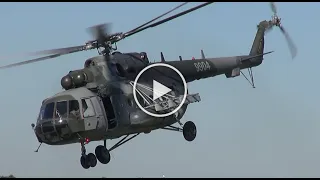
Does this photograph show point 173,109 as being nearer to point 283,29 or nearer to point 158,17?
point 158,17

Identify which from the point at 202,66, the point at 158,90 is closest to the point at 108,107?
the point at 158,90

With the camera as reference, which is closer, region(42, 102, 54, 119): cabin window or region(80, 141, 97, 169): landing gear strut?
region(42, 102, 54, 119): cabin window

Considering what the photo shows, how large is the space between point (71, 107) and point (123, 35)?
2.80 meters

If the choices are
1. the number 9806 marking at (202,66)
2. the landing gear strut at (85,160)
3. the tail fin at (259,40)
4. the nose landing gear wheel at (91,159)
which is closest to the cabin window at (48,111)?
the landing gear strut at (85,160)

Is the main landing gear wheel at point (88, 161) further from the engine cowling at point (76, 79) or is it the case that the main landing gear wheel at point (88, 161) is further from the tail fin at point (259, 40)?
the tail fin at point (259, 40)

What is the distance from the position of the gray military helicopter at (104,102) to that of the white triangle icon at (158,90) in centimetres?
18

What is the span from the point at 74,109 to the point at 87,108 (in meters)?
0.43

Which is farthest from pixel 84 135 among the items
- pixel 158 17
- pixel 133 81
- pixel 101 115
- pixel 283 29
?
pixel 283 29

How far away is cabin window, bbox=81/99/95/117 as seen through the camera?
71.0 feet

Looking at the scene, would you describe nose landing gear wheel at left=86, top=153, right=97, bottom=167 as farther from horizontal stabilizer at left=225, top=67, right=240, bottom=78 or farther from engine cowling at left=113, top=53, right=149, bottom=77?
horizontal stabilizer at left=225, top=67, right=240, bottom=78
